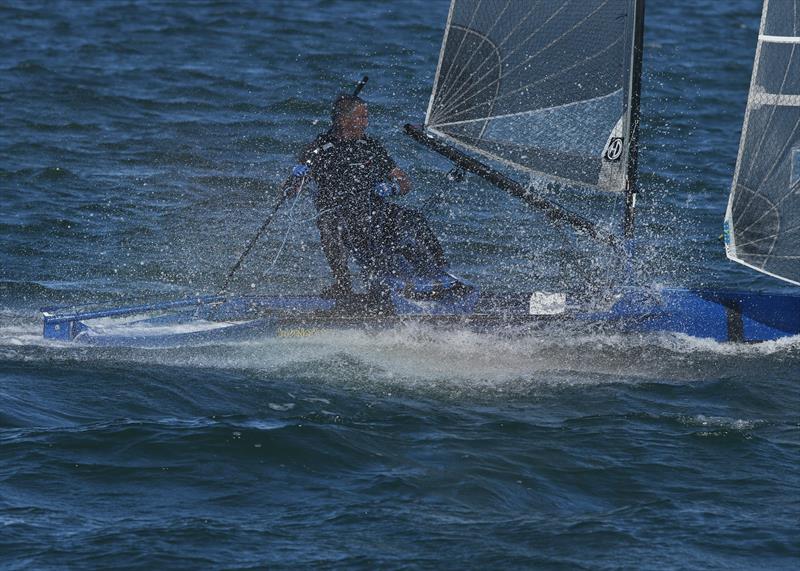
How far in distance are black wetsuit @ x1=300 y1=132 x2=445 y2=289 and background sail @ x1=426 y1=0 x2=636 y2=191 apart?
550 millimetres

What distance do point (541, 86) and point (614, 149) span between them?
674 millimetres

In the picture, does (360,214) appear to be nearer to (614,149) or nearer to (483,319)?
(483,319)

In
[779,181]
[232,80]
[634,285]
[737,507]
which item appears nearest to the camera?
[737,507]

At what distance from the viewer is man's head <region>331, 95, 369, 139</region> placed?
9578mm

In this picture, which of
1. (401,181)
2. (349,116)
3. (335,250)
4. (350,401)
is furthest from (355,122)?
(350,401)

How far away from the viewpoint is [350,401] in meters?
8.51

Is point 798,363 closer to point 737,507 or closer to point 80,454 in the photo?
point 737,507

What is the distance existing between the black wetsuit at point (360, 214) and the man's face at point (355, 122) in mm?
57

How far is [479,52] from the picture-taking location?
9547mm

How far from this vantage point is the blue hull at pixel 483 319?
950 centimetres

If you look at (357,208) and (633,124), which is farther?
(357,208)

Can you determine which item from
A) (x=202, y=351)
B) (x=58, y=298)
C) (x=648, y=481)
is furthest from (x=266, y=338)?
(x=648, y=481)

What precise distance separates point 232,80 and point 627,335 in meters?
10.1

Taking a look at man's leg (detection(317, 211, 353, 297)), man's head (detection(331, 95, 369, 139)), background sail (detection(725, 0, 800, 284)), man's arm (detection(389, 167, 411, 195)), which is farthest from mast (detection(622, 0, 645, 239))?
man's leg (detection(317, 211, 353, 297))
